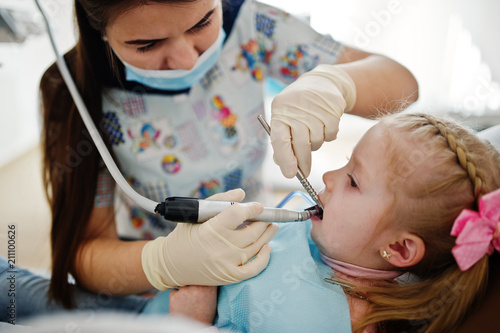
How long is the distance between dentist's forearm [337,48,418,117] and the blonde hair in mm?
115

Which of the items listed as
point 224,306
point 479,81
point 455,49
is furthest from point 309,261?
point 479,81

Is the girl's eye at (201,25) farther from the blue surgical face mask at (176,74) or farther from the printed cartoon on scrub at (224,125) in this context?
the printed cartoon on scrub at (224,125)

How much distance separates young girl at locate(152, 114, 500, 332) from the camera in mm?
713

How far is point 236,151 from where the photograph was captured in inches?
41.4

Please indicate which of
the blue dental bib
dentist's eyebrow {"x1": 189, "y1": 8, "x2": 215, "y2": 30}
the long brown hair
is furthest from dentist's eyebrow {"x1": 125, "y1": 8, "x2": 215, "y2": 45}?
the blue dental bib

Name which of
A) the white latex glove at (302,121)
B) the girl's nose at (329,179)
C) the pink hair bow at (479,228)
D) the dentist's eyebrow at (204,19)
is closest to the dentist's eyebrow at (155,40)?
the dentist's eyebrow at (204,19)

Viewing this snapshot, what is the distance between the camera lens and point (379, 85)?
921mm

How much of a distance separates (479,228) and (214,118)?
710 mm

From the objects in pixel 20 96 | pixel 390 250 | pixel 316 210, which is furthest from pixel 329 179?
pixel 20 96

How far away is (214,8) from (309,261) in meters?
0.64

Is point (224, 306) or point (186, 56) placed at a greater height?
point (186, 56)

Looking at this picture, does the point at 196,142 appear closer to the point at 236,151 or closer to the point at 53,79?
the point at 236,151

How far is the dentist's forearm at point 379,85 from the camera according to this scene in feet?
2.98

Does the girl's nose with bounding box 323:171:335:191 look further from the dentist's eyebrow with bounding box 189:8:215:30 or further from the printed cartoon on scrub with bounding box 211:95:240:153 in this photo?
the dentist's eyebrow with bounding box 189:8:215:30
